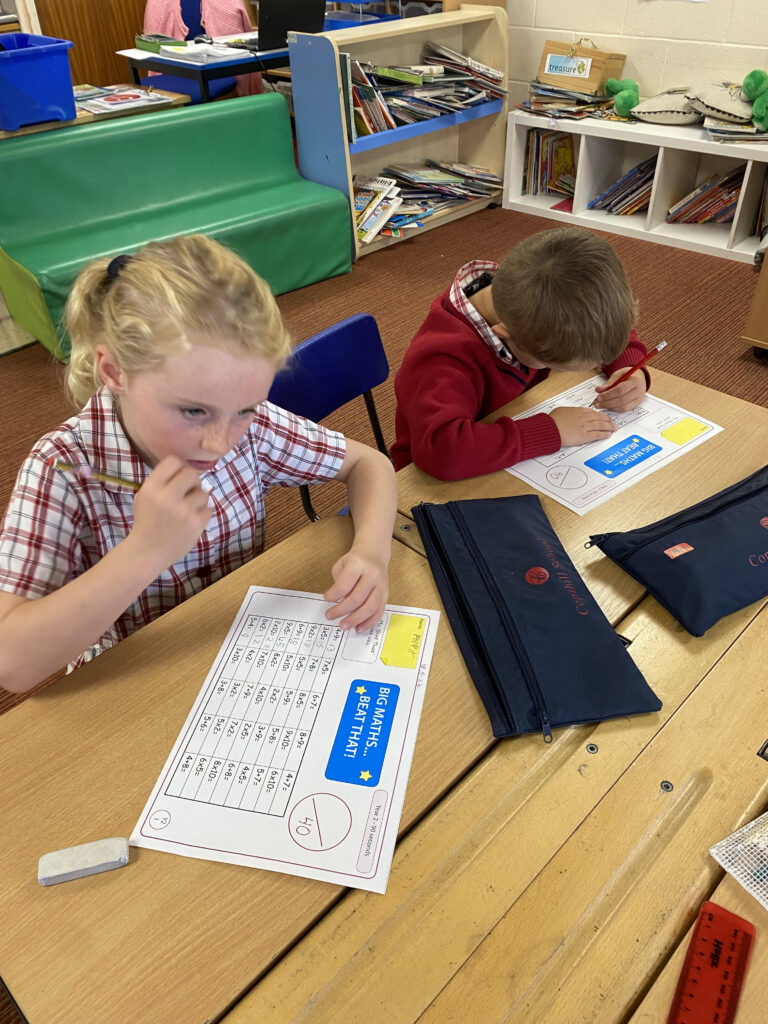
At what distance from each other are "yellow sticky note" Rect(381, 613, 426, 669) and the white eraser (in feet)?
1.07

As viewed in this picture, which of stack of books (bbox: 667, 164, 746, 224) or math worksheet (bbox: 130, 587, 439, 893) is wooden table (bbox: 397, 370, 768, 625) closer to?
math worksheet (bbox: 130, 587, 439, 893)

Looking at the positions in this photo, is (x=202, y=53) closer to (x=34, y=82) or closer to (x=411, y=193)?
(x=34, y=82)

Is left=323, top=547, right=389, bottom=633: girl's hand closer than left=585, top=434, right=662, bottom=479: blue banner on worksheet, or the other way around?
left=323, top=547, right=389, bottom=633: girl's hand

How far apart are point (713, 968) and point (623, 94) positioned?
387cm

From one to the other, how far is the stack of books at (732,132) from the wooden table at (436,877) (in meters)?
3.12

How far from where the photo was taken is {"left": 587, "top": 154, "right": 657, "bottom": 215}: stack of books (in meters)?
3.67

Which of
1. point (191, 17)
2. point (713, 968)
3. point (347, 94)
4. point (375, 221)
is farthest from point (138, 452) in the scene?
point (191, 17)

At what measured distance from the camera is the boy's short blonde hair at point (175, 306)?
0.78 metres

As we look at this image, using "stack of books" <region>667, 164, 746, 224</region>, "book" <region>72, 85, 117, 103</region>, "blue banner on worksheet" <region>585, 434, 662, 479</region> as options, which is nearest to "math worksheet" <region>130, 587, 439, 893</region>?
"blue banner on worksheet" <region>585, 434, 662, 479</region>

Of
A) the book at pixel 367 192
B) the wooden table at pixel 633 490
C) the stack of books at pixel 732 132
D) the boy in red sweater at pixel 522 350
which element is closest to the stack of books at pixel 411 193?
the book at pixel 367 192

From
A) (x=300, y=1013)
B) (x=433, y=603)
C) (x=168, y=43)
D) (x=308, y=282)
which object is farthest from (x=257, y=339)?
(x=168, y=43)

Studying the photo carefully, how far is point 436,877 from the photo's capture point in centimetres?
62

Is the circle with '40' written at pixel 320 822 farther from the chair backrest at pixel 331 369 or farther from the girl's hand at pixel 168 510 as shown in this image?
the chair backrest at pixel 331 369

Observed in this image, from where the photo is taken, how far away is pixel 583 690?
2.48 feet
